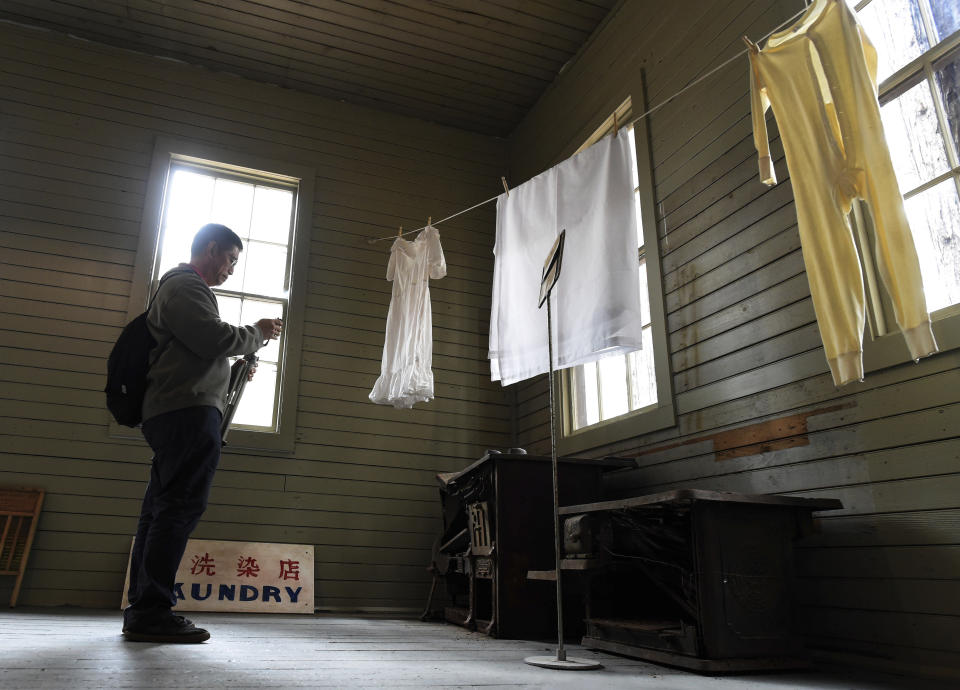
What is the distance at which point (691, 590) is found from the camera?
222cm

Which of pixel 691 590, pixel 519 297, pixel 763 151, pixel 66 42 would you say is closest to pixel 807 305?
pixel 763 151

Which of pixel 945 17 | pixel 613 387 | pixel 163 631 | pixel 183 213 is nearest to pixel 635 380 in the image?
pixel 613 387

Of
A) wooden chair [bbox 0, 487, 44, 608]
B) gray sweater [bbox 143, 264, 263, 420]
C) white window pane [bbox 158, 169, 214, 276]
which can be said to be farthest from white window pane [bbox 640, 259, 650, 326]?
wooden chair [bbox 0, 487, 44, 608]

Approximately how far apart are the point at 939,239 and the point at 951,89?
1.68ft

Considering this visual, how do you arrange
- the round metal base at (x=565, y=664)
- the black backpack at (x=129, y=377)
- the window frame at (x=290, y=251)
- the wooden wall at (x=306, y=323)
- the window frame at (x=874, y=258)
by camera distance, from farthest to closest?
the window frame at (x=290, y=251) < the wooden wall at (x=306, y=323) < the black backpack at (x=129, y=377) < the window frame at (x=874, y=258) < the round metal base at (x=565, y=664)

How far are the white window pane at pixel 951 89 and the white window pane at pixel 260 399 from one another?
3.82 m

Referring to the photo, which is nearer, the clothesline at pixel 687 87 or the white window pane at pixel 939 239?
the white window pane at pixel 939 239

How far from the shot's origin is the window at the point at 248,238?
4508 mm

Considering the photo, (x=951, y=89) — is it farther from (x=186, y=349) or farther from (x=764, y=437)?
(x=186, y=349)

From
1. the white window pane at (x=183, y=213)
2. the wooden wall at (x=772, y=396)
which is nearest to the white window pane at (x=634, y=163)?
the wooden wall at (x=772, y=396)

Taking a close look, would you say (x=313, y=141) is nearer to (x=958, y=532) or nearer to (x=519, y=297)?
(x=519, y=297)

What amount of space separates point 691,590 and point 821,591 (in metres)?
0.64

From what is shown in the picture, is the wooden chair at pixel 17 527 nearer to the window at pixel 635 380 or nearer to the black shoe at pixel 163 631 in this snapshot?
the black shoe at pixel 163 631

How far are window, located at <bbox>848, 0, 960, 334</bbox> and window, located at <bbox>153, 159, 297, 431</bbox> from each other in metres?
3.52
